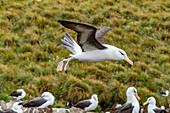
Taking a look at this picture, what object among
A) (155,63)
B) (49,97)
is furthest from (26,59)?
(155,63)

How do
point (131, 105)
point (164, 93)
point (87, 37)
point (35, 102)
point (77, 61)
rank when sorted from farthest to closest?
point (77, 61)
point (164, 93)
point (35, 102)
point (131, 105)
point (87, 37)

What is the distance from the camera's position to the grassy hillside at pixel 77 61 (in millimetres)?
6840

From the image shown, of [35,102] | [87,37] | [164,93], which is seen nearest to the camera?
[87,37]

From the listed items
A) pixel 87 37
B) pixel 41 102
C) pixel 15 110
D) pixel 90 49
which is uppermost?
pixel 87 37

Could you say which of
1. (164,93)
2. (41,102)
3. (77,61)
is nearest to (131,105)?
(41,102)

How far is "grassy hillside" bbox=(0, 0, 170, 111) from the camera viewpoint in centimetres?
684

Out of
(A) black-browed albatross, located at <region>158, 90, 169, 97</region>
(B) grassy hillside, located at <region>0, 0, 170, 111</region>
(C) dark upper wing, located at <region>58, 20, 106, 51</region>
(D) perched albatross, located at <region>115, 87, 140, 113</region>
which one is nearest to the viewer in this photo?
(C) dark upper wing, located at <region>58, 20, 106, 51</region>

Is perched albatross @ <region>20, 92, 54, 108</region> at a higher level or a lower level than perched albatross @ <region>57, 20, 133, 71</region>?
lower

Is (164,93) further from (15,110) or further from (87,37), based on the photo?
(87,37)

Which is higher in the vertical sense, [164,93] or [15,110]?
[15,110]

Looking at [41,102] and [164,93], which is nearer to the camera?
[41,102]

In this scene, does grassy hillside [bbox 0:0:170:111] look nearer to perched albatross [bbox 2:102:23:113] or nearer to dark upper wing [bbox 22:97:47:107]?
perched albatross [bbox 2:102:23:113]

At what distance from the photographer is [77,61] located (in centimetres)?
793

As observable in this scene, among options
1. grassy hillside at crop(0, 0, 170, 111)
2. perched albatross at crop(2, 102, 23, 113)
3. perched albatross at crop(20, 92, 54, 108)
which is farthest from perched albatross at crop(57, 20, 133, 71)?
grassy hillside at crop(0, 0, 170, 111)
